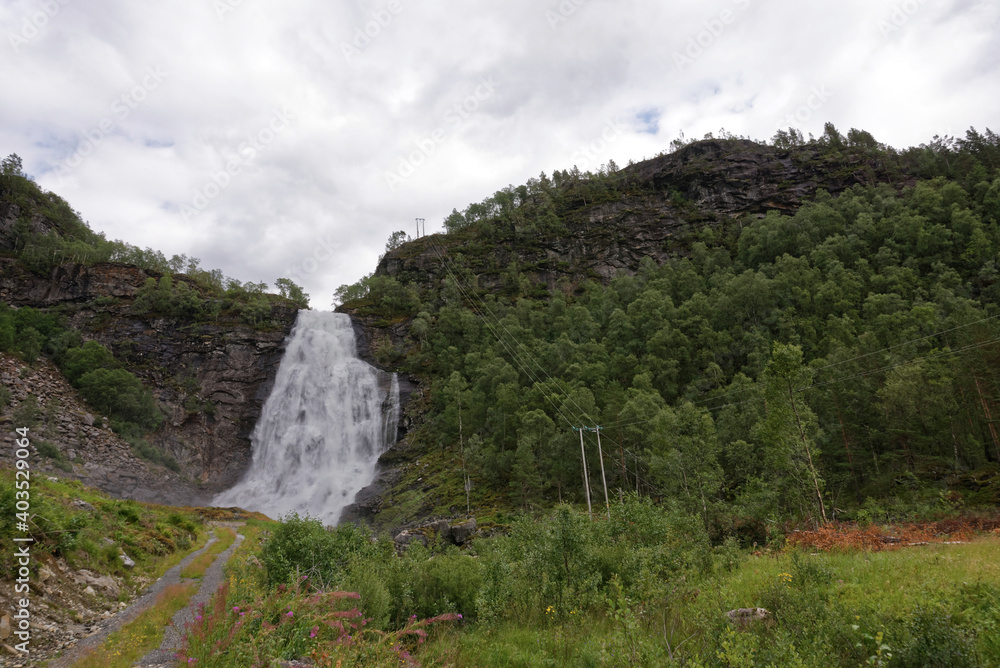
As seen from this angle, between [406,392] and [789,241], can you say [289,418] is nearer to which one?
[406,392]

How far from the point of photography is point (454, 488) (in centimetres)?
4394

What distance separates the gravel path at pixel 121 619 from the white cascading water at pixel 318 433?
27601 mm

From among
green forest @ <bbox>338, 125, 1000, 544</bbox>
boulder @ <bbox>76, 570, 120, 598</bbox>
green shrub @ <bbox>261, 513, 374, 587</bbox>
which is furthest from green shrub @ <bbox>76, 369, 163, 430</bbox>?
green shrub @ <bbox>261, 513, 374, 587</bbox>

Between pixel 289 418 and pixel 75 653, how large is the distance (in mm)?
52484

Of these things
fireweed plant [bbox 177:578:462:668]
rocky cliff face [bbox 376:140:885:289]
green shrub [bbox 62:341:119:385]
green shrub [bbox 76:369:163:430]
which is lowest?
fireweed plant [bbox 177:578:462:668]

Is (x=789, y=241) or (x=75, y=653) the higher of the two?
(x=789, y=241)

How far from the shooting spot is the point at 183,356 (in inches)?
2645

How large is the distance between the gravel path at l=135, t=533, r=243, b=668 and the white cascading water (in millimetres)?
26065

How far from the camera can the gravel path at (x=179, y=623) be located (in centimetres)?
941

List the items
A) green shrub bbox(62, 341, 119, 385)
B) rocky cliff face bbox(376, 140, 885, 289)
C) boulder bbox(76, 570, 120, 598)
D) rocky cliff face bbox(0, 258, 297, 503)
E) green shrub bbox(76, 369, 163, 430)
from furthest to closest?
rocky cliff face bbox(376, 140, 885, 289)
rocky cliff face bbox(0, 258, 297, 503)
green shrub bbox(62, 341, 119, 385)
green shrub bbox(76, 369, 163, 430)
boulder bbox(76, 570, 120, 598)

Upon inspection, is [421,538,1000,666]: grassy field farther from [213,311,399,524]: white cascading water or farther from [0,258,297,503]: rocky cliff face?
[0,258,297,503]: rocky cliff face

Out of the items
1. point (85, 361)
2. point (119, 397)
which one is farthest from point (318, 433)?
point (85, 361)

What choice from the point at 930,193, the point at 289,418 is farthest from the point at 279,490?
the point at 930,193

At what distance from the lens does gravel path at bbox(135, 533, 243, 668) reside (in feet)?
30.9
